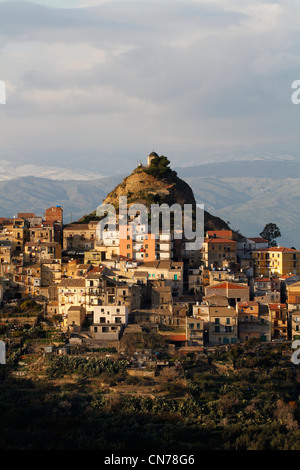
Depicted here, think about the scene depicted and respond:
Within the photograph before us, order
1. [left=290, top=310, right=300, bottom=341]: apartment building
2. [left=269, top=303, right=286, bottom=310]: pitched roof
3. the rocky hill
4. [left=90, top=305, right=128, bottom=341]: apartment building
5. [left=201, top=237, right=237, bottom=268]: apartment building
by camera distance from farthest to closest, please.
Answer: the rocky hill → [left=201, top=237, right=237, bottom=268]: apartment building → [left=269, top=303, right=286, bottom=310]: pitched roof → [left=290, top=310, right=300, bottom=341]: apartment building → [left=90, top=305, right=128, bottom=341]: apartment building

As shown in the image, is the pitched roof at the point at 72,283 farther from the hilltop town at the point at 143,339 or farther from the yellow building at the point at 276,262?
the yellow building at the point at 276,262

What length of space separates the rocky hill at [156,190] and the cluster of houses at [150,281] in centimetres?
428

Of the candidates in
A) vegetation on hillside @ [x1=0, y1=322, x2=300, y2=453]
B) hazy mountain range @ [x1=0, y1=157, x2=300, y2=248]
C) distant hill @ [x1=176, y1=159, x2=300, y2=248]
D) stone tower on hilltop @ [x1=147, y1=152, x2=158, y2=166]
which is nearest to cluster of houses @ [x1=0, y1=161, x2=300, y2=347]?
vegetation on hillside @ [x1=0, y1=322, x2=300, y2=453]

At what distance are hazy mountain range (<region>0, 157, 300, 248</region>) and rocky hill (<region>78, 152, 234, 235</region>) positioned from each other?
2775 inches

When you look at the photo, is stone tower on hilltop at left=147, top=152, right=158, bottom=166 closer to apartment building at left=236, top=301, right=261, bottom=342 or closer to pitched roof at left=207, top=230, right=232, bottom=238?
pitched roof at left=207, top=230, right=232, bottom=238

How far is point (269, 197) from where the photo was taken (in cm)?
16575

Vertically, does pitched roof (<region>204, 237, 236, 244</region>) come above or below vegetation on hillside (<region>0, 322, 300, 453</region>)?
above

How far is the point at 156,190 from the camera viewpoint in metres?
54.7

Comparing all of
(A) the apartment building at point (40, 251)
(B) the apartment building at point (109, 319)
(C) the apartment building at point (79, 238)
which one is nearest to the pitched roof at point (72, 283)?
(B) the apartment building at point (109, 319)

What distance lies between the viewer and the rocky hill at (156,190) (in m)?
53.2

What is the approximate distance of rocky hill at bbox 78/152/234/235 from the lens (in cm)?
5325

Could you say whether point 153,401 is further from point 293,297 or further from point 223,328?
point 293,297

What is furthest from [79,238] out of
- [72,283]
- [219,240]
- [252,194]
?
[252,194]
